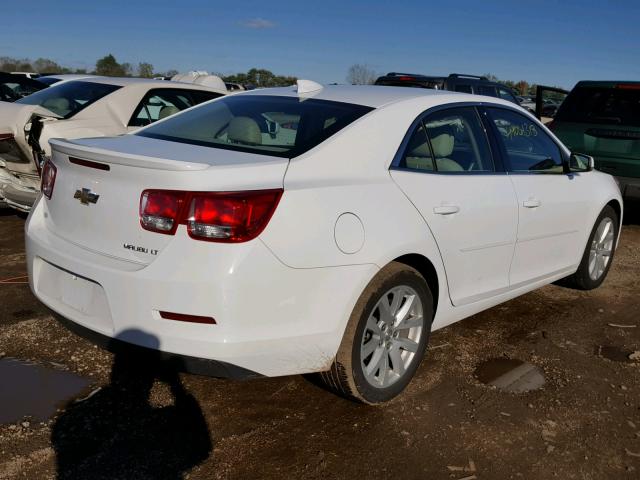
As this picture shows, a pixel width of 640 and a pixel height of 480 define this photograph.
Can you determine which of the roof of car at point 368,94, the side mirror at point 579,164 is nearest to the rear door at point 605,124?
the side mirror at point 579,164

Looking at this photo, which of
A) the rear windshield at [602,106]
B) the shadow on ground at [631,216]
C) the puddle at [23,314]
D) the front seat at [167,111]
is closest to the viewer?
the puddle at [23,314]

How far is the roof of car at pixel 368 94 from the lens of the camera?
3511mm

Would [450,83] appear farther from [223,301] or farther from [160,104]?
[223,301]

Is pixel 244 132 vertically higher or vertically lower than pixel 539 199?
higher

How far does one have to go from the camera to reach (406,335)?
3352mm

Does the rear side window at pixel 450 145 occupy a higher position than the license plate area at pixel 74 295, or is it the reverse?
the rear side window at pixel 450 145

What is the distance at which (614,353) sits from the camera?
4.09 m

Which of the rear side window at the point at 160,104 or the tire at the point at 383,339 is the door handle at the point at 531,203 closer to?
the tire at the point at 383,339

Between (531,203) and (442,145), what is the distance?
2.79 ft

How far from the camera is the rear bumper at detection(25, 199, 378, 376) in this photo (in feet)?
8.23

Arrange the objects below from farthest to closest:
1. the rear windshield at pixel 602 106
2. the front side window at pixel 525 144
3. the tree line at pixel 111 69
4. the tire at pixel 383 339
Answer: the tree line at pixel 111 69 < the rear windshield at pixel 602 106 < the front side window at pixel 525 144 < the tire at pixel 383 339

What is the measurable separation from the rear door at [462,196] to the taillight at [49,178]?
5.57 feet

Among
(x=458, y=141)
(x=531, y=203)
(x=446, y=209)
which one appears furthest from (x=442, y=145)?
(x=531, y=203)

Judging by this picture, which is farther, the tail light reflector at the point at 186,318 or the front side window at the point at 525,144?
the front side window at the point at 525,144
